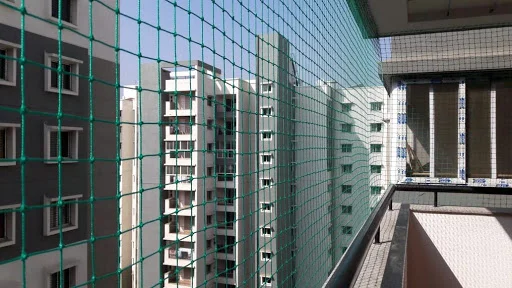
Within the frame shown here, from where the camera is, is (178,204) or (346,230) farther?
(346,230)

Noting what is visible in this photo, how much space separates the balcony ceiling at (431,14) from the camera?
8.08 ft

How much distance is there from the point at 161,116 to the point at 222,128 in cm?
20

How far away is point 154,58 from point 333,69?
1486 mm

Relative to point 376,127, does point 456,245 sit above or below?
below

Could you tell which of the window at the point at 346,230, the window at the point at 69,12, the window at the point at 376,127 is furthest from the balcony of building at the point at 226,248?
the window at the point at 376,127

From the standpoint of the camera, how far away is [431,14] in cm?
269

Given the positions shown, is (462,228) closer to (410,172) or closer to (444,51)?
(410,172)

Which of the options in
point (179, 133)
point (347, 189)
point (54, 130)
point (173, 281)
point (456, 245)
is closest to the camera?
point (54, 130)

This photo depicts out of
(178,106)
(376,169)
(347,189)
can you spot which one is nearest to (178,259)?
(178,106)

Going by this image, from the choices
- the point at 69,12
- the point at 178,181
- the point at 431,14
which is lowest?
the point at 178,181

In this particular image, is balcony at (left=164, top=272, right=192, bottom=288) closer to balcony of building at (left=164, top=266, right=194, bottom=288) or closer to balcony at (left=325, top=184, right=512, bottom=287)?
balcony of building at (left=164, top=266, right=194, bottom=288)

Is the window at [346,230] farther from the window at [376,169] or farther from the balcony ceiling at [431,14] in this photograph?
the balcony ceiling at [431,14]

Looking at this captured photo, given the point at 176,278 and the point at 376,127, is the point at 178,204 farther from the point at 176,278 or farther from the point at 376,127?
the point at 376,127

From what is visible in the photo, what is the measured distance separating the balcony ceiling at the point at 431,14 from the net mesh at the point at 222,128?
0.27 ft
